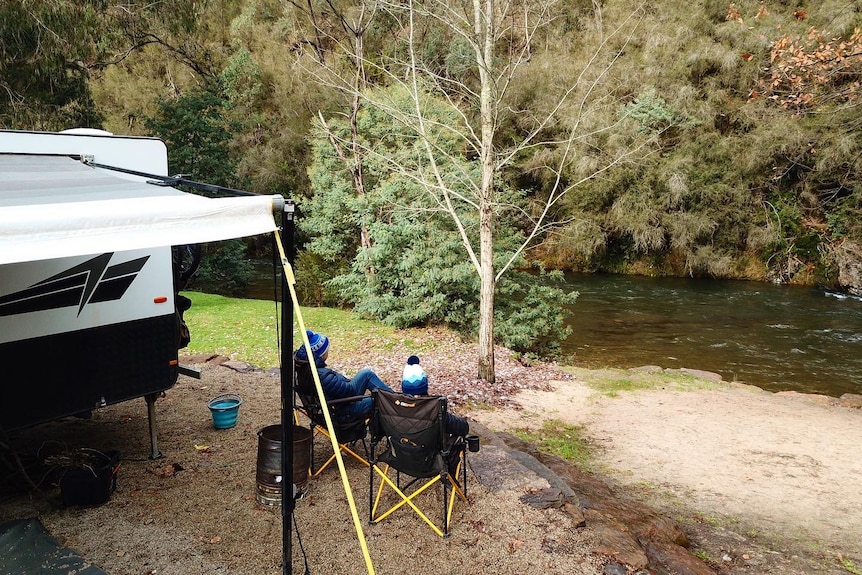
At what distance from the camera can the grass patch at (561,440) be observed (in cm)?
678

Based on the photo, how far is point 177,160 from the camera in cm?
1809

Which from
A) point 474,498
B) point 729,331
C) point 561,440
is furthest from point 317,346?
point 729,331

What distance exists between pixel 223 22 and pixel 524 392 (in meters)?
26.0

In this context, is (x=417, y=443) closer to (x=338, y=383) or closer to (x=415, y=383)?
(x=415, y=383)

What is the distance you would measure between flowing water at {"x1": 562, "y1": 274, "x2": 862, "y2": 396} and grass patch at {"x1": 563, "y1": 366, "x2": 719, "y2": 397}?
124 centimetres

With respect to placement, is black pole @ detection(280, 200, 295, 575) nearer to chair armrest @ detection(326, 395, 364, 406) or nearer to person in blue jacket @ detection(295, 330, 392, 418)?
chair armrest @ detection(326, 395, 364, 406)

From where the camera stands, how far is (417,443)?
416 centimetres

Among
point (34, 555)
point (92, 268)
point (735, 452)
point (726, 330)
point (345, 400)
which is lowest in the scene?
point (735, 452)

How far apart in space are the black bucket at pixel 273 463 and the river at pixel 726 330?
8741 millimetres

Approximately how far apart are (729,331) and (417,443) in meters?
13.4

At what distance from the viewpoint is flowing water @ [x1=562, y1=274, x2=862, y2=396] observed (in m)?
12.2

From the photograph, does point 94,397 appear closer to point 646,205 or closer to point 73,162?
point 73,162

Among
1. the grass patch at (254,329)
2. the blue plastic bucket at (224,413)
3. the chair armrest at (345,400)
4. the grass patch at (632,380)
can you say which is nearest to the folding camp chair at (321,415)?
the chair armrest at (345,400)

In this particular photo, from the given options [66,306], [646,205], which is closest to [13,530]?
[66,306]
